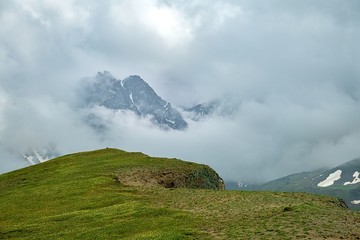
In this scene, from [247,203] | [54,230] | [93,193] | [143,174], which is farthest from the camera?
[143,174]

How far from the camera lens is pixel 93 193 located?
74625 mm

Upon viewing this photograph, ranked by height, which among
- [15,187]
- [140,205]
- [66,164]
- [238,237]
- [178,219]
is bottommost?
[238,237]

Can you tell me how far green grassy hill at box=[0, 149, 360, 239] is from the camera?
45375 millimetres

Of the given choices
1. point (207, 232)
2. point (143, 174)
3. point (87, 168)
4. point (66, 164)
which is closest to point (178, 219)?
point (207, 232)

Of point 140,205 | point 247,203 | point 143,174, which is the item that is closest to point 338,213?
point 247,203

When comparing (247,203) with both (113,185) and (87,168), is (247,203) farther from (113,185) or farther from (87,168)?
(87,168)

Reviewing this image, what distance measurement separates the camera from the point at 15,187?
89.9 meters

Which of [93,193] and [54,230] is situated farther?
[93,193]

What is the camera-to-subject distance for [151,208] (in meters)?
59.5

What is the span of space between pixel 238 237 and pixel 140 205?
23780 mm

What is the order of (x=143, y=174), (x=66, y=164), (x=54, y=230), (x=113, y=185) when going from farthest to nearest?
(x=66, y=164), (x=143, y=174), (x=113, y=185), (x=54, y=230)

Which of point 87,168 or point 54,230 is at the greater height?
point 87,168

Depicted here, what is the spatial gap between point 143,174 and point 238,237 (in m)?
49.6

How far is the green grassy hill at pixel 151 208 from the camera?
45.4 metres
